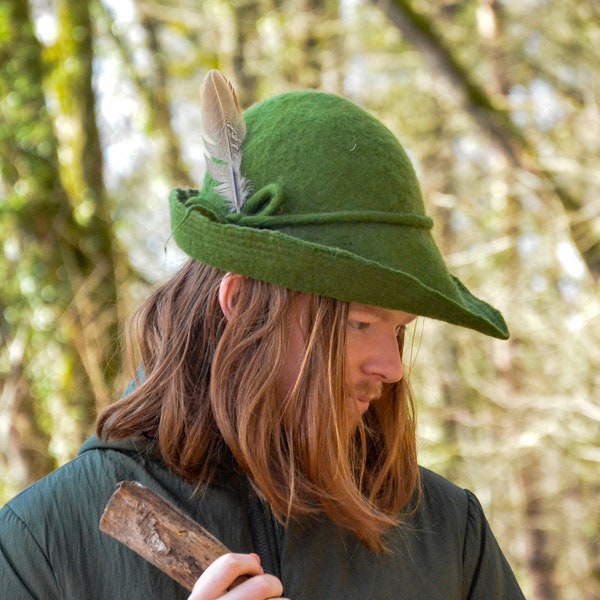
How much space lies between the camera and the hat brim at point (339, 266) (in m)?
1.65

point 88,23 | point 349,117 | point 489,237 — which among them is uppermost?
point 88,23

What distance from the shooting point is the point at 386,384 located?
A: 1974 millimetres

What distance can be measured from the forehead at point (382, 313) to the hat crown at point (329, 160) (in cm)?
17

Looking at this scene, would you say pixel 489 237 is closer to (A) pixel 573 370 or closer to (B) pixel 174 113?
(A) pixel 573 370

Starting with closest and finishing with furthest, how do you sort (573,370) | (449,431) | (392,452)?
(392,452)
(573,370)
(449,431)

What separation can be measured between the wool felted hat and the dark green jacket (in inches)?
15.4

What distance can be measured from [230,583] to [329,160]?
72 cm

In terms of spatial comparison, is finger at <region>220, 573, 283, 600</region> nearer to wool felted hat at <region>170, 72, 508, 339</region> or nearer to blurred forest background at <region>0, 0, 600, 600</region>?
wool felted hat at <region>170, 72, 508, 339</region>

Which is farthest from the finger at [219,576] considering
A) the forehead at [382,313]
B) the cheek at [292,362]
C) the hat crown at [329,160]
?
the hat crown at [329,160]

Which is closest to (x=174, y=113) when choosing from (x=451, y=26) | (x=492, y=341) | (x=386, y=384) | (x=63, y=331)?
(x=451, y=26)

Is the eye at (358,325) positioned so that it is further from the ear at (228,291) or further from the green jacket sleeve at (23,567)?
the green jacket sleeve at (23,567)

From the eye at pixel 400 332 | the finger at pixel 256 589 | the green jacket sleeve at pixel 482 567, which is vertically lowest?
Answer: the green jacket sleeve at pixel 482 567

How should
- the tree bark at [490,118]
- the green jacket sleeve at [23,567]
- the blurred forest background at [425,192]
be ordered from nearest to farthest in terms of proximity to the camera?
1. the green jacket sleeve at [23,567]
2. the blurred forest background at [425,192]
3. the tree bark at [490,118]

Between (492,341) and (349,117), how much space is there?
317 inches
